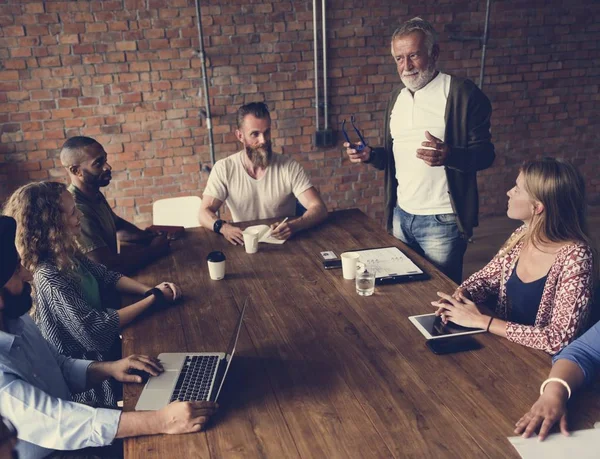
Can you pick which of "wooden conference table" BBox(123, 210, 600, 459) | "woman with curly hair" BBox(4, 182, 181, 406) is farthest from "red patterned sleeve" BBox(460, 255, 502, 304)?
"woman with curly hair" BBox(4, 182, 181, 406)

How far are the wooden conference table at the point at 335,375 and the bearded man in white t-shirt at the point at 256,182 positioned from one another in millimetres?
888

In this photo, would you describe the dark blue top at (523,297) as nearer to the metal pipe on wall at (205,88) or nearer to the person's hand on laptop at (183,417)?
the person's hand on laptop at (183,417)

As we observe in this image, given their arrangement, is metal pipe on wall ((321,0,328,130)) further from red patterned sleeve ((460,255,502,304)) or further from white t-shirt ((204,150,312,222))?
red patterned sleeve ((460,255,502,304))

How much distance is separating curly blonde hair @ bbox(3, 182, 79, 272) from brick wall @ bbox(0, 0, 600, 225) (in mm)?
2603

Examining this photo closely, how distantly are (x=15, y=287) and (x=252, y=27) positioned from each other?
3.42 meters

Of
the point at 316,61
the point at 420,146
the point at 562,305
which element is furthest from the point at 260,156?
the point at 562,305

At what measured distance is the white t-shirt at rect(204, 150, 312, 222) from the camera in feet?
10.5

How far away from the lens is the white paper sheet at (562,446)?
1280 mm

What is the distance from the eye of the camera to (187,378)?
1.63 meters

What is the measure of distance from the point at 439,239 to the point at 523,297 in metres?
0.98

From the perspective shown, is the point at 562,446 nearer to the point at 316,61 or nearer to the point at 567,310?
the point at 567,310

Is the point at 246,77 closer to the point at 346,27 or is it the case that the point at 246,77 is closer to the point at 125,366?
the point at 346,27

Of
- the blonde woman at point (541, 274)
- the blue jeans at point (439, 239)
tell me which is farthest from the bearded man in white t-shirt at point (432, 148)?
the blonde woman at point (541, 274)

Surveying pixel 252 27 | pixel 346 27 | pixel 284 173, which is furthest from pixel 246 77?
pixel 284 173
